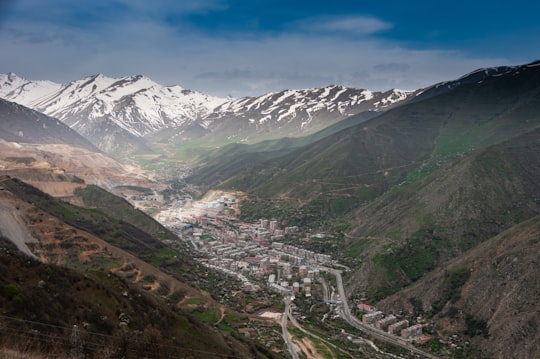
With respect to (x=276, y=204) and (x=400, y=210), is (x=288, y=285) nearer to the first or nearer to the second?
(x=400, y=210)

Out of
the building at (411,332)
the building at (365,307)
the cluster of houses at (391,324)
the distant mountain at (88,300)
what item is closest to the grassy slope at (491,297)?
the building at (365,307)

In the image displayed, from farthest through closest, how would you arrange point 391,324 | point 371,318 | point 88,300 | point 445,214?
point 445,214 < point 371,318 < point 391,324 < point 88,300

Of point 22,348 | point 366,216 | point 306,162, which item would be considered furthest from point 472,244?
point 306,162

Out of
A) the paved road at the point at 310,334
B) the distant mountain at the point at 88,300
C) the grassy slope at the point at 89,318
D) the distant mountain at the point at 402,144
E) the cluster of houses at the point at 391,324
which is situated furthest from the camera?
the distant mountain at the point at 402,144

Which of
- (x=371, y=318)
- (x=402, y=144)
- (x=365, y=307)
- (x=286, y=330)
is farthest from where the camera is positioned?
(x=402, y=144)

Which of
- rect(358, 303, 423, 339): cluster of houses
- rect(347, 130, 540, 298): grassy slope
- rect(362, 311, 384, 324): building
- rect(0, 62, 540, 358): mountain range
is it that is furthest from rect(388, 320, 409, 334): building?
rect(347, 130, 540, 298): grassy slope

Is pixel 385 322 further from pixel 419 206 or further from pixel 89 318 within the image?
pixel 89 318

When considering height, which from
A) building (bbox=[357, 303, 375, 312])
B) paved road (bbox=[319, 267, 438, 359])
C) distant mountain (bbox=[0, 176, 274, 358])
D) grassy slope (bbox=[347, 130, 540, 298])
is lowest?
paved road (bbox=[319, 267, 438, 359])

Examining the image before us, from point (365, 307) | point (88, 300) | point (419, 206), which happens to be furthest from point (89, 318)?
point (419, 206)

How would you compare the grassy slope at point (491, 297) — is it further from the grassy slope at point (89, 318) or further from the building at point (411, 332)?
the grassy slope at point (89, 318)

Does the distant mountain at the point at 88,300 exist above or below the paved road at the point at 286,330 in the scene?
above

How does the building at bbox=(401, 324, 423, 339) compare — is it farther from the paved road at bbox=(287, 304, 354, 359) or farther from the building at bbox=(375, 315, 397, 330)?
the paved road at bbox=(287, 304, 354, 359)
